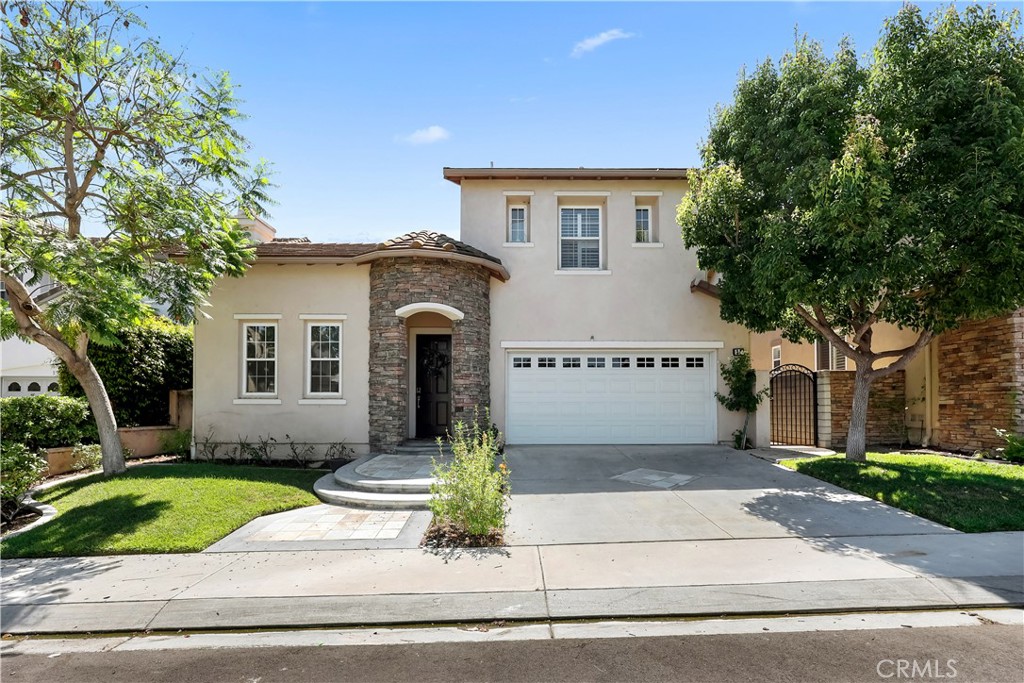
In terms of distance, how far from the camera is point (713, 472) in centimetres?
983

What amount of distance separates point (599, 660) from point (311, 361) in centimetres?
973

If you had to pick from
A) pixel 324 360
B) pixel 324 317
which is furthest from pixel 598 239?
pixel 324 360

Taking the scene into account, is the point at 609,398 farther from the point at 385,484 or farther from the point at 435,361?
the point at 385,484

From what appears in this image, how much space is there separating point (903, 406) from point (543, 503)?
1104 cm

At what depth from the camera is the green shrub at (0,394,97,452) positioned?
946 cm

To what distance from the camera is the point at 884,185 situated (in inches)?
312

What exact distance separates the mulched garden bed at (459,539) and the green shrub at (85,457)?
301 inches

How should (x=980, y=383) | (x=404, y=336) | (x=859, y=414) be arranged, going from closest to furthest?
(x=859, y=414), (x=980, y=383), (x=404, y=336)

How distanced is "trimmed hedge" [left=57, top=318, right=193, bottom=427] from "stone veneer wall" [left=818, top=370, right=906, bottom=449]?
1575 cm

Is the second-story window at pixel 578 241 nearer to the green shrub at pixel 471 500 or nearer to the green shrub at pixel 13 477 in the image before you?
the green shrub at pixel 471 500

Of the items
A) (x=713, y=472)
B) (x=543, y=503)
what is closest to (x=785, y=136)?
(x=713, y=472)

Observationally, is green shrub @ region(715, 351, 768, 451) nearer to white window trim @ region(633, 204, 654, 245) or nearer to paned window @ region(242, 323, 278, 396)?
white window trim @ region(633, 204, 654, 245)

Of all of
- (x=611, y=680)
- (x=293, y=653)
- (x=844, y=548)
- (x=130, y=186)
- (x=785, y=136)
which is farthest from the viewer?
(x=785, y=136)

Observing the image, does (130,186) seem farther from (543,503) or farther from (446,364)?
(543,503)
